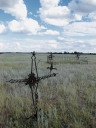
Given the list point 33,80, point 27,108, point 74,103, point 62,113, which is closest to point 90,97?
point 74,103

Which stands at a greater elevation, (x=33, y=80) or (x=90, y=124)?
(x=33, y=80)

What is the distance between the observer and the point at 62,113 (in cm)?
547

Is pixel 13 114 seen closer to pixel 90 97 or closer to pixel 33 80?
pixel 33 80

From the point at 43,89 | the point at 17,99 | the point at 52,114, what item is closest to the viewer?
the point at 52,114

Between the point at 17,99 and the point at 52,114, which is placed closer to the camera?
the point at 52,114

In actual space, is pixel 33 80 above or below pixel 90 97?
above

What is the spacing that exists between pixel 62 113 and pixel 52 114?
304 mm

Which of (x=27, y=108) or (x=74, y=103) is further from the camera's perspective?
(x=74, y=103)

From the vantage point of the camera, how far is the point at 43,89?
8625mm

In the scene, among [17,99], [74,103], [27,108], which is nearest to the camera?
[27,108]

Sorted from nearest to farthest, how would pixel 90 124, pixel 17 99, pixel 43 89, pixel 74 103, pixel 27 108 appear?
1. pixel 90 124
2. pixel 27 108
3. pixel 74 103
4. pixel 17 99
5. pixel 43 89

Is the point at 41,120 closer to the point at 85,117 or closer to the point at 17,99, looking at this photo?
the point at 85,117

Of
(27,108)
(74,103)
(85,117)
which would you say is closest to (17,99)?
(27,108)

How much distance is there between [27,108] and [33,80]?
1261 millimetres
